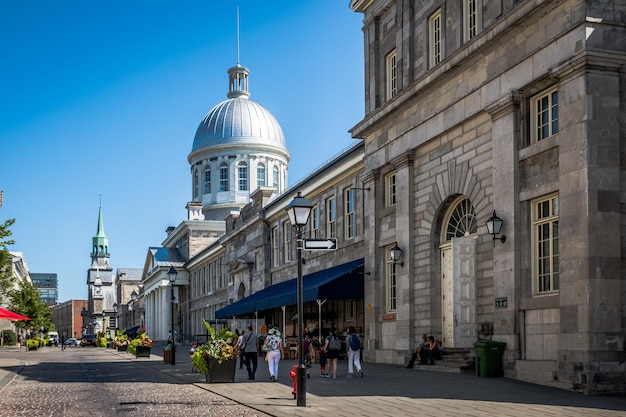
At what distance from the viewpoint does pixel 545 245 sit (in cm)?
1928

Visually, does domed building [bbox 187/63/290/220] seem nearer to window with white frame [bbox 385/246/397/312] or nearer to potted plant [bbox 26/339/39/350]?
potted plant [bbox 26/339/39/350]

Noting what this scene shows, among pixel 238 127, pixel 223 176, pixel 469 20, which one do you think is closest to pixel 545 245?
pixel 469 20

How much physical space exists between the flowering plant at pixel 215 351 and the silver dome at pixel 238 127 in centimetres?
6297

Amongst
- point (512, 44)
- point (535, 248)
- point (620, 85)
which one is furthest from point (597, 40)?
point (535, 248)

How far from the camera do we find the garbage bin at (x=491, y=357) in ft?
65.6

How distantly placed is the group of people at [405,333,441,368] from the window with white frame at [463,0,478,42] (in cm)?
806

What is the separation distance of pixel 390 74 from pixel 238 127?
189 ft

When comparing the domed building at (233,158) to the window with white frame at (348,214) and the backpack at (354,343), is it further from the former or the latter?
the backpack at (354,343)

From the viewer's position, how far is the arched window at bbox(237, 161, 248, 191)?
276 feet

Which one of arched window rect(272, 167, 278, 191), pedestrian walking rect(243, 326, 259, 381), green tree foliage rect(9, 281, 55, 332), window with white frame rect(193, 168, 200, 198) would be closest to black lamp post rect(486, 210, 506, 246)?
pedestrian walking rect(243, 326, 259, 381)

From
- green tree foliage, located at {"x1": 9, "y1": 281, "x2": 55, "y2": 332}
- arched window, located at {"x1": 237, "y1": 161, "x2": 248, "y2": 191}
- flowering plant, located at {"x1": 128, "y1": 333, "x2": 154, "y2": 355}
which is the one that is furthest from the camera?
arched window, located at {"x1": 237, "y1": 161, "x2": 248, "y2": 191}

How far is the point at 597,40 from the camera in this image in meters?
17.4

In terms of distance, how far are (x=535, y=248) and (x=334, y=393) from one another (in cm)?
557

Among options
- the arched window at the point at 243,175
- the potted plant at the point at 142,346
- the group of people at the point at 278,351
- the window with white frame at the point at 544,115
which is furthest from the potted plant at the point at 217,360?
the arched window at the point at 243,175
